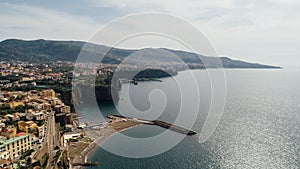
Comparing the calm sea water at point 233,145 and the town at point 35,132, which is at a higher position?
the town at point 35,132

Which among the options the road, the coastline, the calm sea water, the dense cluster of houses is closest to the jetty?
the calm sea water

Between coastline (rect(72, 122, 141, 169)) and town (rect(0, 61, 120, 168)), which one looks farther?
coastline (rect(72, 122, 141, 169))

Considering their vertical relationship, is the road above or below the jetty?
above

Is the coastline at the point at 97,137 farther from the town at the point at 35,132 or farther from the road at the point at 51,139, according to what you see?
the road at the point at 51,139

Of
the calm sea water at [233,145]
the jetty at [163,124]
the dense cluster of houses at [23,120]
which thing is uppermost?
the dense cluster of houses at [23,120]

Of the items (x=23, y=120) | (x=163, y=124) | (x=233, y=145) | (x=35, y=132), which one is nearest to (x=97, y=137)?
(x=35, y=132)

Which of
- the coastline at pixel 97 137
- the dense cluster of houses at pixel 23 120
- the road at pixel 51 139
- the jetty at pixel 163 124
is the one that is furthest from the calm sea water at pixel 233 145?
the dense cluster of houses at pixel 23 120

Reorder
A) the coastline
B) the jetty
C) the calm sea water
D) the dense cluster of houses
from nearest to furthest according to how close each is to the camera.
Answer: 1. the dense cluster of houses
2. the calm sea water
3. the coastline
4. the jetty

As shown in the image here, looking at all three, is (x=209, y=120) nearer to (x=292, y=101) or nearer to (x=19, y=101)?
(x=19, y=101)

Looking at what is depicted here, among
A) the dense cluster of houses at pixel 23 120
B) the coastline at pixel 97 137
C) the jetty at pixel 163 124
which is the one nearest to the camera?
the dense cluster of houses at pixel 23 120

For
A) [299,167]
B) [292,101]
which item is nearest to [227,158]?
[299,167]

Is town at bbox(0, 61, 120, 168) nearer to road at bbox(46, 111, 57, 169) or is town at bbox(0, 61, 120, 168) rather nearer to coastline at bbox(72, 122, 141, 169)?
road at bbox(46, 111, 57, 169)
